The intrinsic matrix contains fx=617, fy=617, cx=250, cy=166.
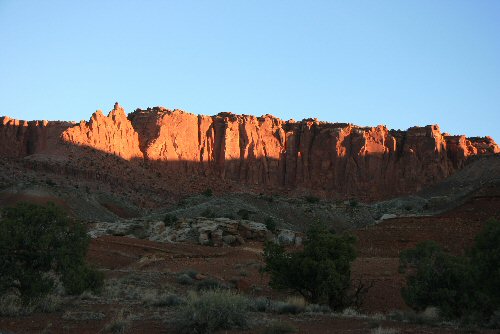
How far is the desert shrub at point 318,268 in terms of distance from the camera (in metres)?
19.1

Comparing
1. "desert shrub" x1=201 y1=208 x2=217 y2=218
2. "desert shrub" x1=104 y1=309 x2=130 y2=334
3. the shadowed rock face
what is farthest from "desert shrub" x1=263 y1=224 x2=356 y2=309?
the shadowed rock face

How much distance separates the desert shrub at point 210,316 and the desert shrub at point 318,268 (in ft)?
21.7

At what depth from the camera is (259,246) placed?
→ 133 ft

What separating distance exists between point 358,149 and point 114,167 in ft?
166

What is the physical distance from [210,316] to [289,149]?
4584 inches

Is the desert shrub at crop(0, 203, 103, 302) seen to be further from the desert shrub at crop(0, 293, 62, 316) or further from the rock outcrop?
the rock outcrop

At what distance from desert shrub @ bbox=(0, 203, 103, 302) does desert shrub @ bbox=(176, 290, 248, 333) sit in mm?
3997

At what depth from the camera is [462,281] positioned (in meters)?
16.0

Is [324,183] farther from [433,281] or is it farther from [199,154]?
[433,281]

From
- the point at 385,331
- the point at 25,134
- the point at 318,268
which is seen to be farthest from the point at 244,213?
the point at 25,134

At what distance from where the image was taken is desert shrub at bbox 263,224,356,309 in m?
19.1

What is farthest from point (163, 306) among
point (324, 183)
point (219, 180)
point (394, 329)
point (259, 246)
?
point (324, 183)

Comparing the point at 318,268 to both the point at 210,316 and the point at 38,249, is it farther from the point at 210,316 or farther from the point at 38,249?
the point at 38,249

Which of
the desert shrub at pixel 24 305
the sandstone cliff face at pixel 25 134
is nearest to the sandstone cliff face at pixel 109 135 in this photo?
the sandstone cliff face at pixel 25 134
